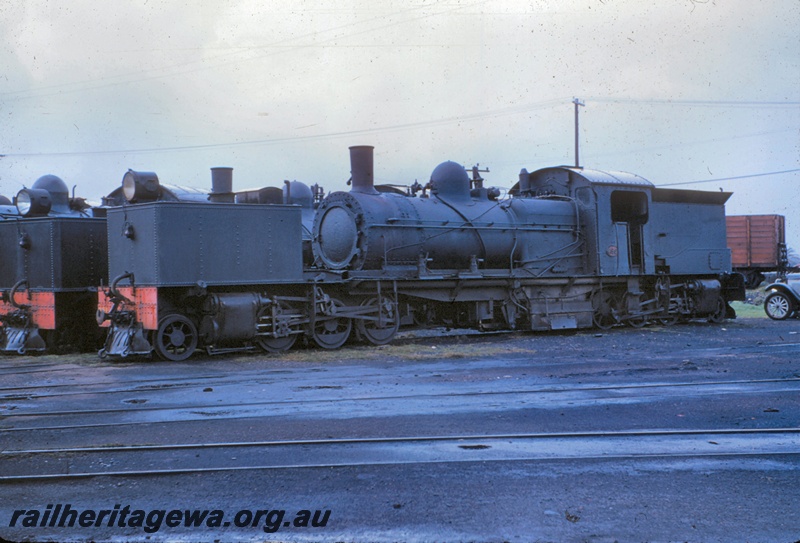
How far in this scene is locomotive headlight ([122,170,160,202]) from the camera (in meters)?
12.4

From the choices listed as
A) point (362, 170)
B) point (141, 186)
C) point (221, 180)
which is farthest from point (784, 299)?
point (141, 186)

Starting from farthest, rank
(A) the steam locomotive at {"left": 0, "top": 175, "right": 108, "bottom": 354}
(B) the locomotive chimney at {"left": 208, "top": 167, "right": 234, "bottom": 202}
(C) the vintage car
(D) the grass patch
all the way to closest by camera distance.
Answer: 1. (D) the grass patch
2. (C) the vintage car
3. (B) the locomotive chimney at {"left": 208, "top": 167, "right": 234, "bottom": 202}
4. (A) the steam locomotive at {"left": 0, "top": 175, "right": 108, "bottom": 354}

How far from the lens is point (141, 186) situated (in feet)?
40.7

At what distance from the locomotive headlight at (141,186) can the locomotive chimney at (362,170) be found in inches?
147

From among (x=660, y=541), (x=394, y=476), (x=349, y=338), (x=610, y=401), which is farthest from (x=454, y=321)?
(x=660, y=541)

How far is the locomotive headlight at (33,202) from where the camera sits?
14.4m

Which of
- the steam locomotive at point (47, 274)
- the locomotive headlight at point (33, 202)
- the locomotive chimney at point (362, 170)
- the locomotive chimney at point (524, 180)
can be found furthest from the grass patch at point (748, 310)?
the locomotive headlight at point (33, 202)

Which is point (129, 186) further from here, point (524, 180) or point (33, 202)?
point (524, 180)

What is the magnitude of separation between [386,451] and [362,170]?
9619 mm

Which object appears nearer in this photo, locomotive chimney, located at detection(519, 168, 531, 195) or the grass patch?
locomotive chimney, located at detection(519, 168, 531, 195)

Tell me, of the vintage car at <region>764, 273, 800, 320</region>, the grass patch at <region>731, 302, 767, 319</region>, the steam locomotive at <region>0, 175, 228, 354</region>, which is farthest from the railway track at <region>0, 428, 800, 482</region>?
the grass patch at <region>731, 302, 767, 319</region>

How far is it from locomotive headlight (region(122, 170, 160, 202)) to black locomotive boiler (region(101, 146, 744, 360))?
38 cm

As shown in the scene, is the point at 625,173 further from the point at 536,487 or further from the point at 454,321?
the point at 536,487

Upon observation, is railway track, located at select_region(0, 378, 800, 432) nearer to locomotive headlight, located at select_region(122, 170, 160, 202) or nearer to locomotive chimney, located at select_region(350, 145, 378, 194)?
locomotive headlight, located at select_region(122, 170, 160, 202)
